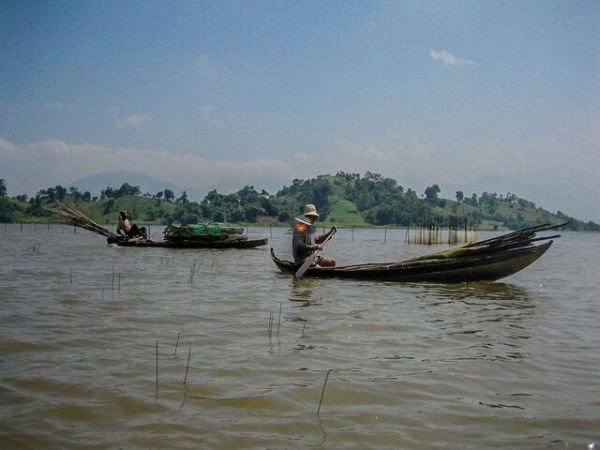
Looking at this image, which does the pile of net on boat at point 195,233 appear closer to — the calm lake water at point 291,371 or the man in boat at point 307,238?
the man in boat at point 307,238

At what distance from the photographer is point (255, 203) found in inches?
4483

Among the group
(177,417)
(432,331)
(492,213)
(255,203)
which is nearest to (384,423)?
(177,417)

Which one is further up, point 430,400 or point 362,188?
point 362,188

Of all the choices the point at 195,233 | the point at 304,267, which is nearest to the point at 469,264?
the point at 304,267

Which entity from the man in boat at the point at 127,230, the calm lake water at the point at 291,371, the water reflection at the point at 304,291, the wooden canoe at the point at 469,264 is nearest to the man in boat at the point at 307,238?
the water reflection at the point at 304,291

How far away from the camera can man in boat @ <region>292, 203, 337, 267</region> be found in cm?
1224

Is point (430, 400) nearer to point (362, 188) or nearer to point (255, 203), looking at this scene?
point (255, 203)

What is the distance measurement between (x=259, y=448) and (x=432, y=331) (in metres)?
4.18

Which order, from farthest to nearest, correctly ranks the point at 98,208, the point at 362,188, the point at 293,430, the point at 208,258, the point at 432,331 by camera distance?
the point at 362,188
the point at 98,208
the point at 208,258
the point at 432,331
the point at 293,430

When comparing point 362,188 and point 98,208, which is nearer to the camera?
point 98,208

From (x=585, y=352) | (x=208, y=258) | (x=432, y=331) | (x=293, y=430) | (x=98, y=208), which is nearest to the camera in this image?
(x=293, y=430)

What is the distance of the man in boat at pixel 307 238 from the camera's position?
1224cm

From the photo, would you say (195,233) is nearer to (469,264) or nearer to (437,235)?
(469,264)

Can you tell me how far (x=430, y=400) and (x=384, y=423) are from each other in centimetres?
65
